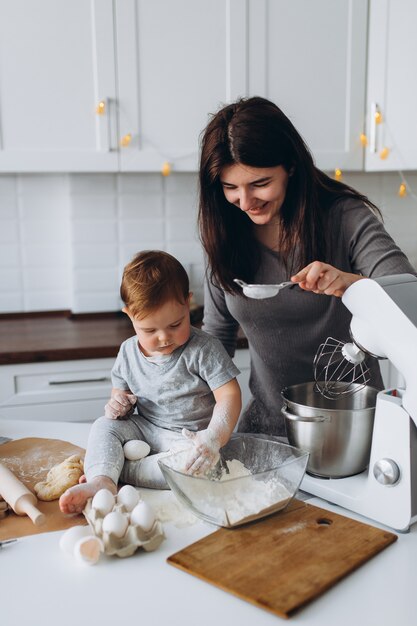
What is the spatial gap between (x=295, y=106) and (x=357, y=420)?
5.41ft

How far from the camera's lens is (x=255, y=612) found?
807 millimetres

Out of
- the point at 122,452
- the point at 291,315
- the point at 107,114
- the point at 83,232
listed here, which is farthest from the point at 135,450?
the point at 83,232

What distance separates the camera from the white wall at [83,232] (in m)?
2.64

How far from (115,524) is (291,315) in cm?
70

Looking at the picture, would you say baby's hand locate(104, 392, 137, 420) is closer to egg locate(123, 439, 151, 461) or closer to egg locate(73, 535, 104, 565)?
egg locate(123, 439, 151, 461)

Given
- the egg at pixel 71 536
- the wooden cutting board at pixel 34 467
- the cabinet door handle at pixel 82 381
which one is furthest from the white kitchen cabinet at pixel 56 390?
the egg at pixel 71 536

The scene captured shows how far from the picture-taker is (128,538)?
0.95 meters

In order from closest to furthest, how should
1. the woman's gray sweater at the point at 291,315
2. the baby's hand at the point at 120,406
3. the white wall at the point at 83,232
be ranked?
the baby's hand at the point at 120,406 < the woman's gray sweater at the point at 291,315 < the white wall at the point at 83,232

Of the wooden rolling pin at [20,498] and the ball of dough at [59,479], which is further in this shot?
the ball of dough at [59,479]

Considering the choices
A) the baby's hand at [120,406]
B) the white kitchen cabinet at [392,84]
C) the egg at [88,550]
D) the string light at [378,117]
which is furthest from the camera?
the string light at [378,117]

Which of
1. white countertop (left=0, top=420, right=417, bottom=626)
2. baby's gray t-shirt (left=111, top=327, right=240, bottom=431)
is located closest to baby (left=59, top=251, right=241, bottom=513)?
baby's gray t-shirt (left=111, top=327, right=240, bottom=431)

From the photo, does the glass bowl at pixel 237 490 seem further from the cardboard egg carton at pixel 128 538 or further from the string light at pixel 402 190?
the string light at pixel 402 190

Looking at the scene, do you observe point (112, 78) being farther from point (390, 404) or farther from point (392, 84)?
point (390, 404)

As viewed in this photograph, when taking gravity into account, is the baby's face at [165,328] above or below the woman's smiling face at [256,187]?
below
